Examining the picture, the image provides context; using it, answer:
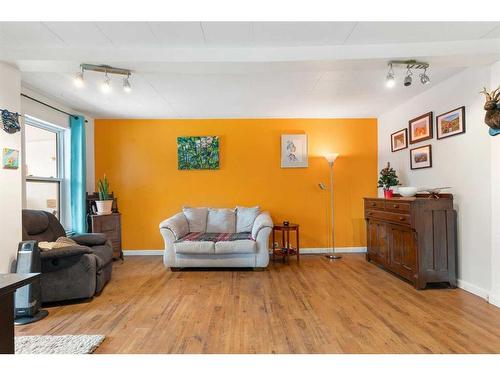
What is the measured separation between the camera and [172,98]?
3691 millimetres

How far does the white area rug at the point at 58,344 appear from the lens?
1.80 metres

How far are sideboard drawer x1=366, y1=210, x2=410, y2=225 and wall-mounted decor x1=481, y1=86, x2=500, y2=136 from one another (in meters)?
1.17

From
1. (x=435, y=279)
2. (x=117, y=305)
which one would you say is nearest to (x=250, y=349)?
(x=117, y=305)

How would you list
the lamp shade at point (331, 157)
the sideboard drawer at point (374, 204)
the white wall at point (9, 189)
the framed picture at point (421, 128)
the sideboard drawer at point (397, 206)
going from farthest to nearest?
1. the lamp shade at point (331, 157)
2. the sideboard drawer at point (374, 204)
3. the framed picture at point (421, 128)
4. the sideboard drawer at point (397, 206)
5. the white wall at point (9, 189)

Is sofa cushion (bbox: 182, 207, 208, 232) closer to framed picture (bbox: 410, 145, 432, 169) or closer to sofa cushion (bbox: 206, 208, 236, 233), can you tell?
sofa cushion (bbox: 206, 208, 236, 233)

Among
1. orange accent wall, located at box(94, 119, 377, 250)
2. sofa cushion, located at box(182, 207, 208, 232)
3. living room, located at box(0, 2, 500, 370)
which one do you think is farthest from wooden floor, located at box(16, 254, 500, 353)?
orange accent wall, located at box(94, 119, 377, 250)

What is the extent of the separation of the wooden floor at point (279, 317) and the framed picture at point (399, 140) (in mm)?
1993

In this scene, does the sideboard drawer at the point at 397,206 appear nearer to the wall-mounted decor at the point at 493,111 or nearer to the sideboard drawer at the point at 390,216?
the sideboard drawer at the point at 390,216

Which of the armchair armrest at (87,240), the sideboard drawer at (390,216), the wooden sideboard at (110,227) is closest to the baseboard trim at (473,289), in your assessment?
the sideboard drawer at (390,216)

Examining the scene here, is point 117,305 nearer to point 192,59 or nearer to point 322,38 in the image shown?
point 192,59

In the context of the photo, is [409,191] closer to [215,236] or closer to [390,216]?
[390,216]

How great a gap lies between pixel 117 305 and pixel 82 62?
2352 millimetres

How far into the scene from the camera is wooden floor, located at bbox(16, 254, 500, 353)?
188cm

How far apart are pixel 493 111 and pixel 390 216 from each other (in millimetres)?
1538
